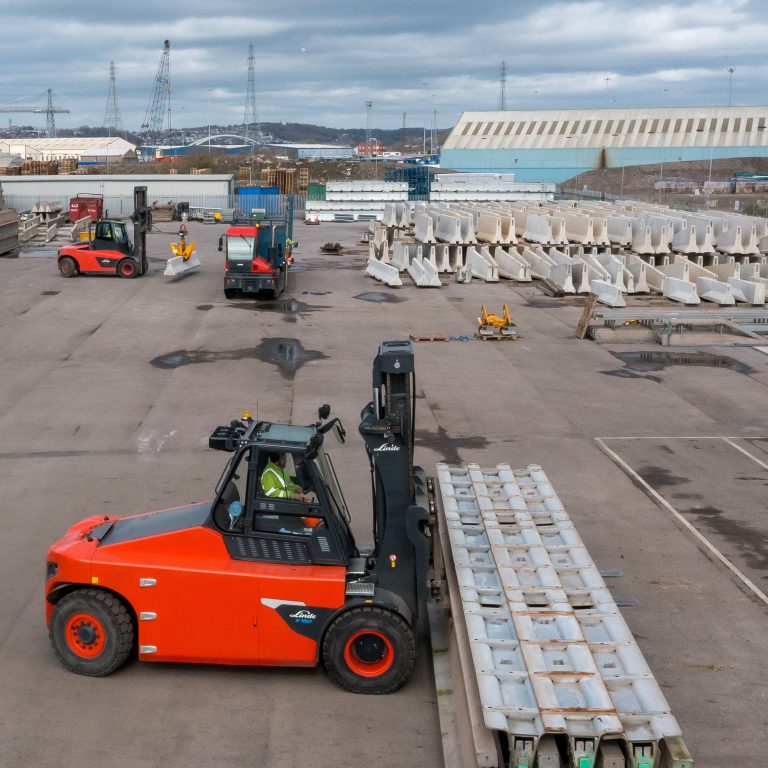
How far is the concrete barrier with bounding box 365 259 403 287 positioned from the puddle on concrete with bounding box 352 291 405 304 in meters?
1.11

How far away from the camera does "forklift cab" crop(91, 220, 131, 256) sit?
31.9 m

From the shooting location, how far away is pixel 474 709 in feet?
20.4

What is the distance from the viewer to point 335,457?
1383 cm

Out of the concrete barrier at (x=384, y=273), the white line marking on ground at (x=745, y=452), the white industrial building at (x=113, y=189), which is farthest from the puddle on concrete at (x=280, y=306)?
the white industrial building at (x=113, y=189)

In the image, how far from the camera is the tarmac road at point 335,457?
23.6 feet

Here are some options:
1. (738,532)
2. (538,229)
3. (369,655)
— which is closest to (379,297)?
(538,229)

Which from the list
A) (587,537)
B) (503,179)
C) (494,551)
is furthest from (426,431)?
(503,179)

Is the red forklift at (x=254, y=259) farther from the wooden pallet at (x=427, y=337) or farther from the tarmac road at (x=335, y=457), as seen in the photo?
the wooden pallet at (x=427, y=337)

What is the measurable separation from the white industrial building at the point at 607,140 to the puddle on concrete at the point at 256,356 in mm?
55195

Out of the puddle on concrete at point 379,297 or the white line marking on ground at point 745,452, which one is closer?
the white line marking on ground at point 745,452

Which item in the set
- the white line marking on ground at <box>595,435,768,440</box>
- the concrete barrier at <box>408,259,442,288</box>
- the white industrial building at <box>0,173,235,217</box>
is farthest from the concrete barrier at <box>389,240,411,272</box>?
the white industrial building at <box>0,173,235,217</box>

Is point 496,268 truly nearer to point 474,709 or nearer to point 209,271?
point 209,271

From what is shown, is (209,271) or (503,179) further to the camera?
(503,179)

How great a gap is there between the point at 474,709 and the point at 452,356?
1524 centimetres
